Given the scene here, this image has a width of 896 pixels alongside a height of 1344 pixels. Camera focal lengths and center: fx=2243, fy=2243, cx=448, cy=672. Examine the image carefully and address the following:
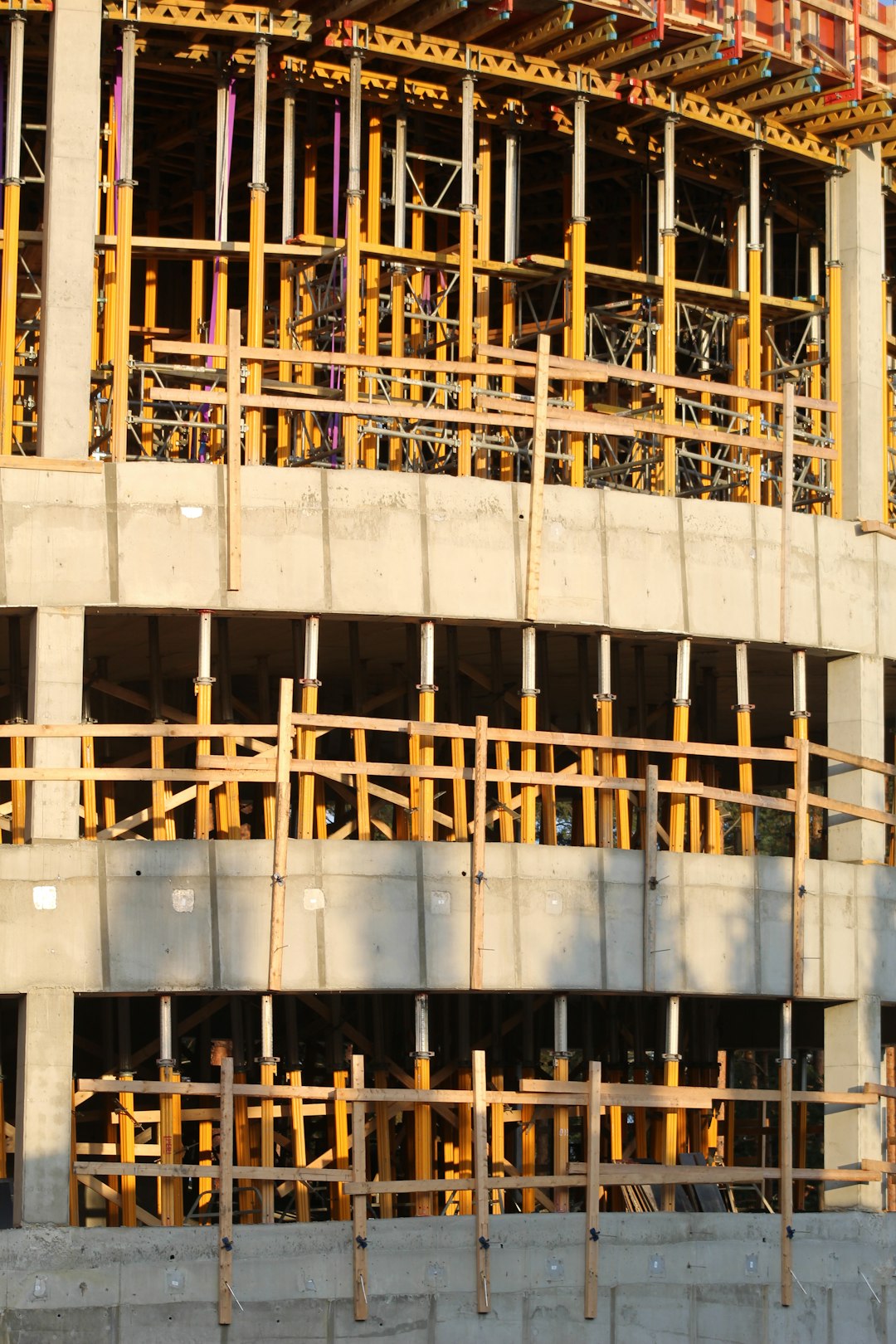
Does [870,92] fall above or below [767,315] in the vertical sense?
above

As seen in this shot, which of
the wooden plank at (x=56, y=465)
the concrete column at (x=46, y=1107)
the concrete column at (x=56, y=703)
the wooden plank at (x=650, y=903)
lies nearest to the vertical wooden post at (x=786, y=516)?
the wooden plank at (x=650, y=903)

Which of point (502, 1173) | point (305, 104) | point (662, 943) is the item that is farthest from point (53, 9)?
point (502, 1173)

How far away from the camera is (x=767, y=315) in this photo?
95.9ft

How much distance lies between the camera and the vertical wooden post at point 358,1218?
21297 millimetres

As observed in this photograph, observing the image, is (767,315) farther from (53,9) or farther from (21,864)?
(21,864)

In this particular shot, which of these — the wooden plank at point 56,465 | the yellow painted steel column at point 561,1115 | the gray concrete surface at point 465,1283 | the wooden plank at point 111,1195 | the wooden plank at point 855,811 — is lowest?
the gray concrete surface at point 465,1283

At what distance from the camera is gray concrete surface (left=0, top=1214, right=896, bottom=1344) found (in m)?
20.6

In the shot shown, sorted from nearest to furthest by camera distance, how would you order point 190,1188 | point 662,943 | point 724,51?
point 662,943 < point 724,51 < point 190,1188

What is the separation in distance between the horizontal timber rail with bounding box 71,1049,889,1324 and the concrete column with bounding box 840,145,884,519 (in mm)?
7331

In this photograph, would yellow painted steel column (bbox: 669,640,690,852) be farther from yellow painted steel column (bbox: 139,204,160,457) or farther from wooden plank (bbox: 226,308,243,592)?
yellow painted steel column (bbox: 139,204,160,457)

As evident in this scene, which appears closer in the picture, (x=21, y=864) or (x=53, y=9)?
(x=21, y=864)

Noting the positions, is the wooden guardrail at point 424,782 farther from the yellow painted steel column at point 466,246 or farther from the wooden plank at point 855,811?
the yellow painted steel column at point 466,246

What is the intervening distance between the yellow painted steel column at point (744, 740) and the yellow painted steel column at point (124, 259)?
23.3 ft

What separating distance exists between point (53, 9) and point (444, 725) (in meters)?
8.77
